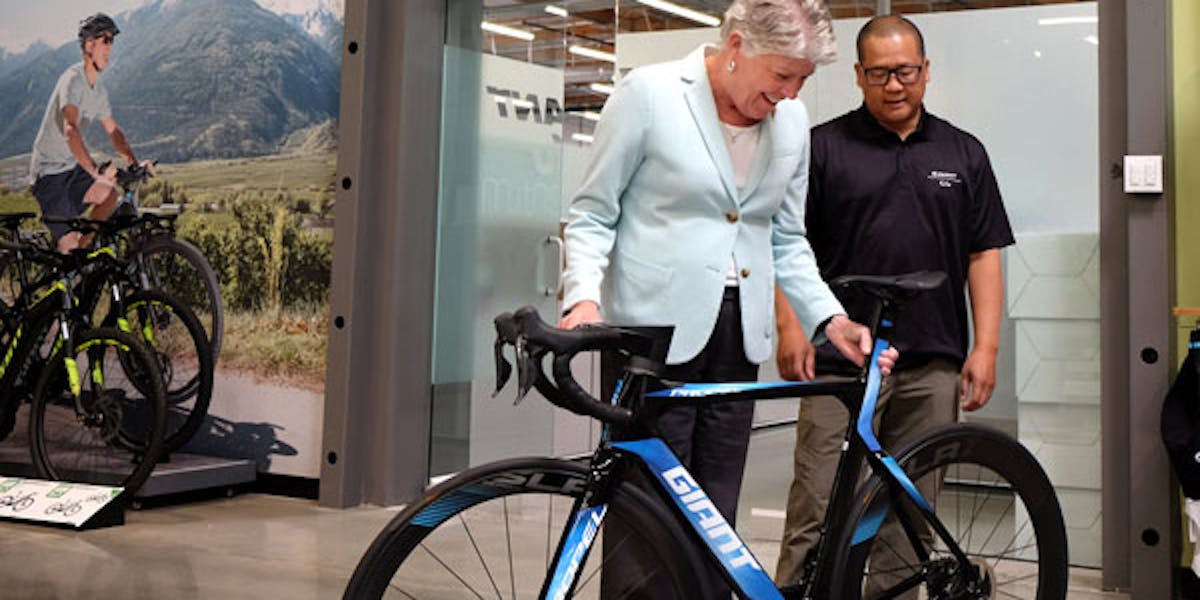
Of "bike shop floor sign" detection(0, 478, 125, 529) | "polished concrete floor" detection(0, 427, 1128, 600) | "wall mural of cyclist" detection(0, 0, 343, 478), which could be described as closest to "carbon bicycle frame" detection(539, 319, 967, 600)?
"polished concrete floor" detection(0, 427, 1128, 600)

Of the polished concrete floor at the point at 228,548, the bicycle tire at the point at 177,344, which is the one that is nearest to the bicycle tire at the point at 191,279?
the bicycle tire at the point at 177,344

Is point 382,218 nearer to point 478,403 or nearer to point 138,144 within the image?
point 478,403

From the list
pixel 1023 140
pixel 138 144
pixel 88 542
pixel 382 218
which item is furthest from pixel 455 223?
pixel 1023 140

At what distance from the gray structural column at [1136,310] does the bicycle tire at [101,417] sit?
10.5 ft

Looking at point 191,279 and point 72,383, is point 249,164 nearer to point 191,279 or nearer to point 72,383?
point 191,279

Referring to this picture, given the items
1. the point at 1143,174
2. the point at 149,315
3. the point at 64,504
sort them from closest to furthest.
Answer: the point at 1143,174 < the point at 64,504 < the point at 149,315

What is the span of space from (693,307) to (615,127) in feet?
1.08

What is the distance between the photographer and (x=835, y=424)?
2.83 metres

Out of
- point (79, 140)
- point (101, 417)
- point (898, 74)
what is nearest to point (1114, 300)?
point (898, 74)

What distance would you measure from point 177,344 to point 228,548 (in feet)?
4.01

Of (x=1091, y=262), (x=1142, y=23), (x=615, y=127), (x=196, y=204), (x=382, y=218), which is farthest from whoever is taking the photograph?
(x=196, y=204)

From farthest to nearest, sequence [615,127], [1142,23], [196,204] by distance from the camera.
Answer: [196,204], [1142,23], [615,127]

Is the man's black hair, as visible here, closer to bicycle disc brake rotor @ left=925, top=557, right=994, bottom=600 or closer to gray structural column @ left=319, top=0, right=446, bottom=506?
bicycle disc brake rotor @ left=925, top=557, right=994, bottom=600

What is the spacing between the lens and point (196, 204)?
5.55 metres
